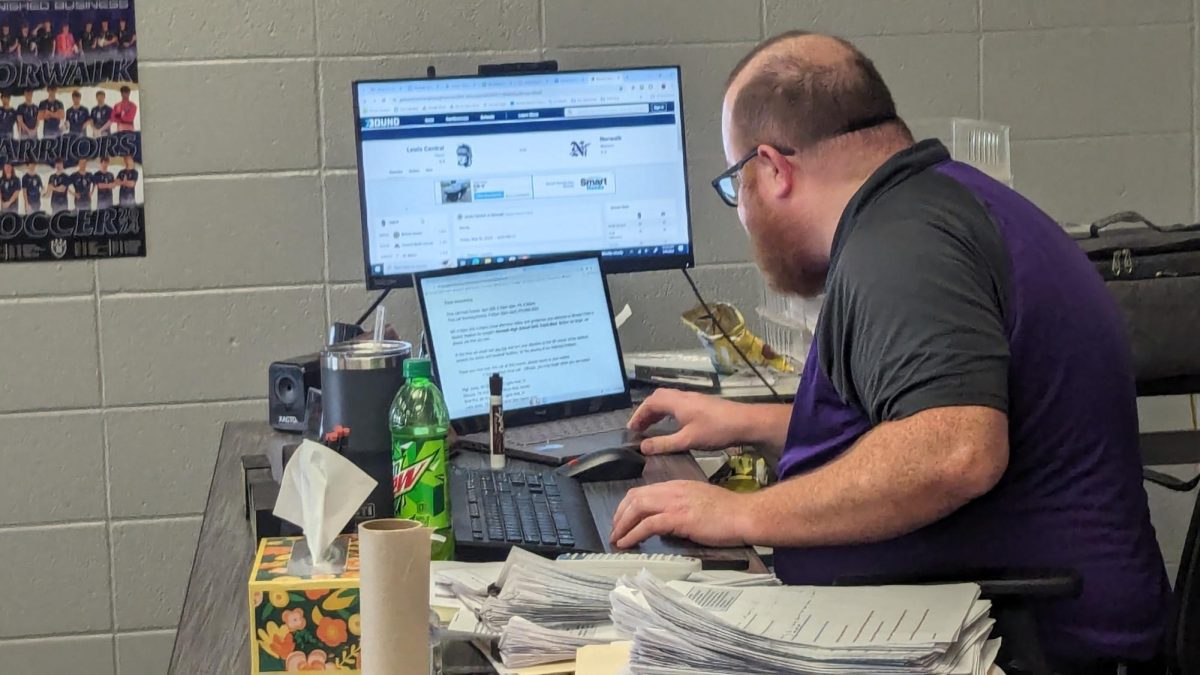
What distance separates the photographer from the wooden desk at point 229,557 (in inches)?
50.6

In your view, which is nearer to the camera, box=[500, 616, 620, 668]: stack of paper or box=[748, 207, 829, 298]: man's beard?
box=[500, 616, 620, 668]: stack of paper

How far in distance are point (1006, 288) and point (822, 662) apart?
591 mm

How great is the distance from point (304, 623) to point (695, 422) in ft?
3.39

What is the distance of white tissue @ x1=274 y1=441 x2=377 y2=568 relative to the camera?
1205 millimetres

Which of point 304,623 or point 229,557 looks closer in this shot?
point 304,623

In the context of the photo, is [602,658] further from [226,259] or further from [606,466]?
[226,259]

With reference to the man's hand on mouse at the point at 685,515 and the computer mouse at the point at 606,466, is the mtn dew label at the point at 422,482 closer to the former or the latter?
the man's hand on mouse at the point at 685,515

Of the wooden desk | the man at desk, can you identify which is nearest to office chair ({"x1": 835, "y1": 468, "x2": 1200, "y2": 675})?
the man at desk

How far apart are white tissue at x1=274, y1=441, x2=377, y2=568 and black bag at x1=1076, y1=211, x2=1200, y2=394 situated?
1751mm

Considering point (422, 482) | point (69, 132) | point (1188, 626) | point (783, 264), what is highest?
point (69, 132)

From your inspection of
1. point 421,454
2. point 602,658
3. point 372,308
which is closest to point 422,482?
point 421,454

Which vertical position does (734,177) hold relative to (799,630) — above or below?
above

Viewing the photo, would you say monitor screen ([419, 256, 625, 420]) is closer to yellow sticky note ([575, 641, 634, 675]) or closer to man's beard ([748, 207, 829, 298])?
man's beard ([748, 207, 829, 298])

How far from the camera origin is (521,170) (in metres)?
2.60
